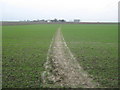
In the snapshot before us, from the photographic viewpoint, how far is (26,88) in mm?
6402

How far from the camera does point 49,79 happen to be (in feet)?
24.1

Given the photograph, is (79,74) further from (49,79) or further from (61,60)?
(61,60)

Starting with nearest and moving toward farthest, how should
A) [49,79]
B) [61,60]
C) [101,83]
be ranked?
[101,83]
[49,79]
[61,60]

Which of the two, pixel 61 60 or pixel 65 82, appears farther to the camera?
pixel 61 60

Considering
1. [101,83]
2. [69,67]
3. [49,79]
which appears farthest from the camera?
[69,67]

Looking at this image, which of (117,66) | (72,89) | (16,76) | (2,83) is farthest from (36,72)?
(117,66)

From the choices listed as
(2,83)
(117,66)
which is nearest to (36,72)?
(2,83)

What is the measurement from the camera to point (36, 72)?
8.28 metres

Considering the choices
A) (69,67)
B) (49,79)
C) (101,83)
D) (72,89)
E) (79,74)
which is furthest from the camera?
(69,67)

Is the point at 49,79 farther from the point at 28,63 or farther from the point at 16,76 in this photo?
the point at 28,63

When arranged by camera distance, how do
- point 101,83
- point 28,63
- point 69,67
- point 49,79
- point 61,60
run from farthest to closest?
point 61,60 < point 28,63 < point 69,67 < point 49,79 < point 101,83

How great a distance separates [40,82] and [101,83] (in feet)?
8.50

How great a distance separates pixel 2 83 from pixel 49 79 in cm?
202

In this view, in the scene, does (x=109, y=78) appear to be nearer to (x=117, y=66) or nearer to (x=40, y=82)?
(x=117, y=66)
